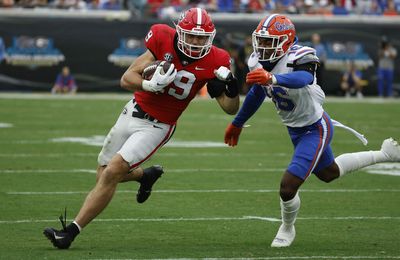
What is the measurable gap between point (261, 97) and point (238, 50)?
16.3 meters

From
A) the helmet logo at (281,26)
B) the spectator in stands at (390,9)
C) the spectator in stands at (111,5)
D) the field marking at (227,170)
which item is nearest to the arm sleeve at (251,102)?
the helmet logo at (281,26)

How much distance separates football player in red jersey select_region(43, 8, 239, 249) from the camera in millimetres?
6656

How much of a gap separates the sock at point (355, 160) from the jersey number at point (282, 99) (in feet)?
2.18

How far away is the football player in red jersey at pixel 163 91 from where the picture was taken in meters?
6.66

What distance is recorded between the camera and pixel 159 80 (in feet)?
21.3

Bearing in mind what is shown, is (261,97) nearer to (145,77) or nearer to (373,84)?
(145,77)

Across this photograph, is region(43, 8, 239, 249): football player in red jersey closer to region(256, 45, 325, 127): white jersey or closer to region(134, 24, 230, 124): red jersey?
region(134, 24, 230, 124): red jersey

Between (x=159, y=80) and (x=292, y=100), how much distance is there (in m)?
1.05

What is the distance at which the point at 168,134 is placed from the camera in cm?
695

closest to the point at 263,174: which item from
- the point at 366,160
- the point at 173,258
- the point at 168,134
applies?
the point at 366,160

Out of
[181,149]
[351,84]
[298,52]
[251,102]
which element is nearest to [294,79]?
[298,52]

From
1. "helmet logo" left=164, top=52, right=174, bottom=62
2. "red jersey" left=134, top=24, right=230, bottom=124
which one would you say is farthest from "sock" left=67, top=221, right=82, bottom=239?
"helmet logo" left=164, top=52, right=174, bottom=62

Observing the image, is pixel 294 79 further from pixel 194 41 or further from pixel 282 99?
pixel 194 41

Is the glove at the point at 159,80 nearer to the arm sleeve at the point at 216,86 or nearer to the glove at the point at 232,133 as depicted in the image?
the arm sleeve at the point at 216,86
